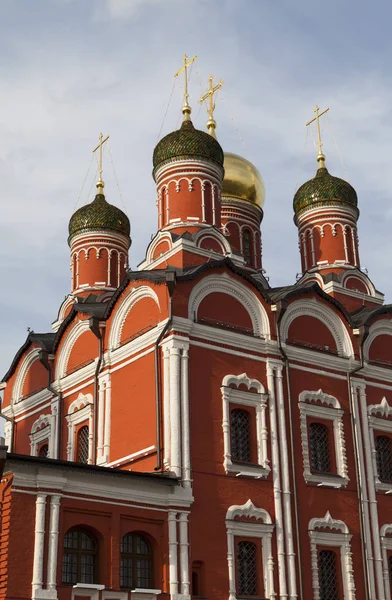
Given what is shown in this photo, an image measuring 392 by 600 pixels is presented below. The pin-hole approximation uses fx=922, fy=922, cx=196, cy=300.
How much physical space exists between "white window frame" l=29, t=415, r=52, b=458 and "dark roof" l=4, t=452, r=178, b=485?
5004 millimetres

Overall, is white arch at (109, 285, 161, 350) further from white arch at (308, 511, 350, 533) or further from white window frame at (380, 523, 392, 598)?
white window frame at (380, 523, 392, 598)

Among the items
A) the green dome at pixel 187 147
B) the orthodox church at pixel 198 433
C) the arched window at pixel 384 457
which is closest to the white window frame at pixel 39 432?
the orthodox church at pixel 198 433

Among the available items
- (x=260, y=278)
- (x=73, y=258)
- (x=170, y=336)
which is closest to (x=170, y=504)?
(x=170, y=336)

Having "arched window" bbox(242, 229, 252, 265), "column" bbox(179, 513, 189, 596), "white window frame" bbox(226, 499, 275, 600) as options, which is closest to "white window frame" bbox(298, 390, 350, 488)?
"white window frame" bbox(226, 499, 275, 600)

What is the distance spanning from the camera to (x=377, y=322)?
20.6m

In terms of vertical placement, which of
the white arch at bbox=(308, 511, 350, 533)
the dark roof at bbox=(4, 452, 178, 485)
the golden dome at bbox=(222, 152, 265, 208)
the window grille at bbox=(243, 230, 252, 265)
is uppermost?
the golden dome at bbox=(222, 152, 265, 208)

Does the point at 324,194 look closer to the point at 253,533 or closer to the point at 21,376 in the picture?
the point at 21,376

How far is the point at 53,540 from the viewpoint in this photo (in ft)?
46.1

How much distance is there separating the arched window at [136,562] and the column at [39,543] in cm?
160

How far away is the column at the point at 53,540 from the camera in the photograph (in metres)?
13.9

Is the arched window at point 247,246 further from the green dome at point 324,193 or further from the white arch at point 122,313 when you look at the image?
the white arch at point 122,313

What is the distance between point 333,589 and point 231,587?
261 centimetres

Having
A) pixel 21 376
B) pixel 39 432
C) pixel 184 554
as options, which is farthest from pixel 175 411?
pixel 21 376

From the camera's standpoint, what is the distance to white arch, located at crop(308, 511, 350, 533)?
1741cm
